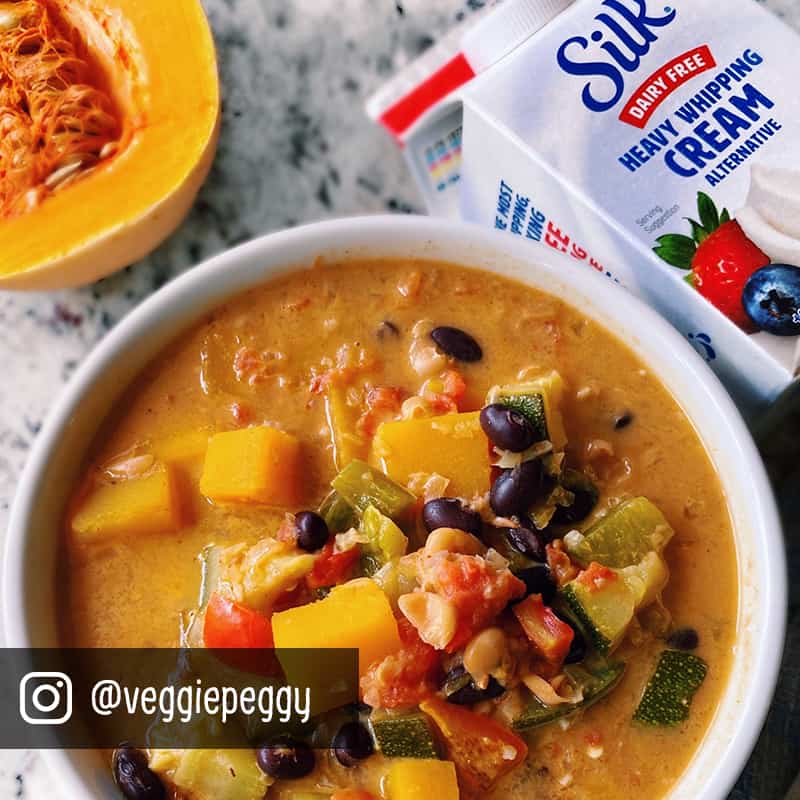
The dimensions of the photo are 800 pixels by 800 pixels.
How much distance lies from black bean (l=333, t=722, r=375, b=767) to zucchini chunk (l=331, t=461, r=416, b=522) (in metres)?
0.33

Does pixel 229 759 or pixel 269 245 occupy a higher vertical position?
pixel 269 245

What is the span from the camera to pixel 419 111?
237cm

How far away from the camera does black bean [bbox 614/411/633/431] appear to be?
6.30ft

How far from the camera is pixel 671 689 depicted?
181 cm

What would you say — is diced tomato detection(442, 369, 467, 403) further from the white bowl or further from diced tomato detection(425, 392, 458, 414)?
the white bowl

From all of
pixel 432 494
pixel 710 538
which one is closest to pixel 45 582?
pixel 432 494

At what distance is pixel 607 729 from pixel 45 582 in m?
0.96

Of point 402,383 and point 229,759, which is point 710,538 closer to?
point 402,383

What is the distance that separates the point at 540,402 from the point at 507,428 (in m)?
0.11

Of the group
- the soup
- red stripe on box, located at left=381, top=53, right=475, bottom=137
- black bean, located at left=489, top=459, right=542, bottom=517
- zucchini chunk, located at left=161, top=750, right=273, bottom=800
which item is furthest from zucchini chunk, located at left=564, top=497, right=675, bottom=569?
red stripe on box, located at left=381, top=53, right=475, bottom=137

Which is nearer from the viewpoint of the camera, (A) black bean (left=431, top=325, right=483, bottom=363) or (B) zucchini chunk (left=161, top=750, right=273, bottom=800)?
(B) zucchini chunk (left=161, top=750, right=273, bottom=800)

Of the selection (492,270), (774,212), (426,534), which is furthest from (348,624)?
(774,212)

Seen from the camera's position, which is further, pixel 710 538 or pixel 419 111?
pixel 419 111

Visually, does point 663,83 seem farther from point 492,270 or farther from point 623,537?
point 623,537
